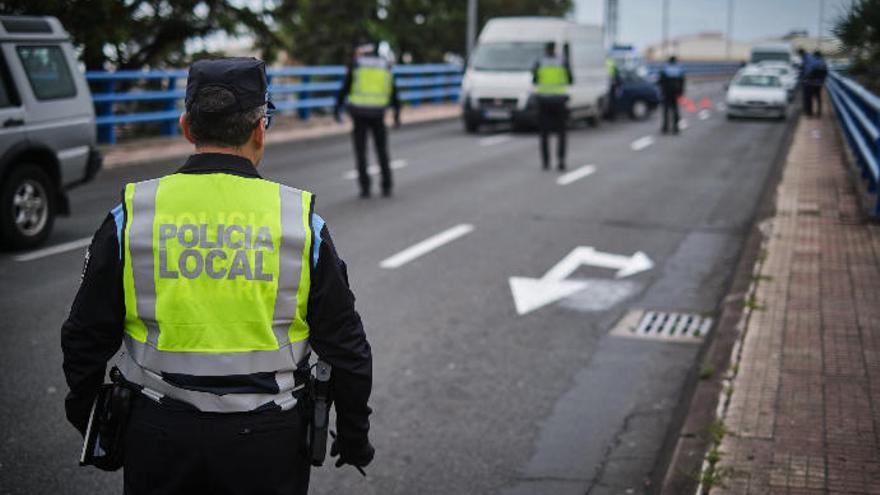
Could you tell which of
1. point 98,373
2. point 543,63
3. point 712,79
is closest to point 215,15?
point 543,63

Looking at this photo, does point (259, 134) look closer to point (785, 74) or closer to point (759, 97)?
point (759, 97)

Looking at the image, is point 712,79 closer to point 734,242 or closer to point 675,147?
point 675,147

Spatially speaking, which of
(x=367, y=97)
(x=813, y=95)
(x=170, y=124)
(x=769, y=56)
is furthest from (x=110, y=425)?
(x=769, y=56)

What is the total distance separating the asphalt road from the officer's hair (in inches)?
103

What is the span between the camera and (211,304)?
9.10 ft

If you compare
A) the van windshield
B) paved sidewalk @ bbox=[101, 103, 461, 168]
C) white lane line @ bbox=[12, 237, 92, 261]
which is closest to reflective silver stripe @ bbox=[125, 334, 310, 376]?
white lane line @ bbox=[12, 237, 92, 261]

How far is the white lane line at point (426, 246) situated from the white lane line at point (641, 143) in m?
10.9

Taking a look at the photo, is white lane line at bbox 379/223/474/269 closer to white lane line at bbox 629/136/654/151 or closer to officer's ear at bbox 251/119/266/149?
officer's ear at bbox 251/119/266/149

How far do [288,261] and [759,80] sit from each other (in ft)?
102

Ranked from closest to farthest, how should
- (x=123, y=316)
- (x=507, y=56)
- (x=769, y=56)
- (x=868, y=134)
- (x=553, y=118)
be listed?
(x=123, y=316) < (x=868, y=134) < (x=553, y=118) < (x=507, y=56) < (x=769, y=56)

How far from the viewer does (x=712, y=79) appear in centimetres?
8044

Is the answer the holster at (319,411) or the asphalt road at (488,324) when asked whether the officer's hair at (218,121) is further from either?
the asphalt road at (488,324)

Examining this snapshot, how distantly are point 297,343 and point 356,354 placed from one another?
0.52 ft

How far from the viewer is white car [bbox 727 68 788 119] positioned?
3169cm
